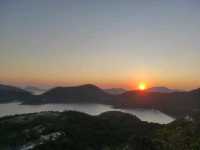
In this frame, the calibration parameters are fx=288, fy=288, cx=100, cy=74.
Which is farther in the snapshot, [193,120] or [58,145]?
[193,120]

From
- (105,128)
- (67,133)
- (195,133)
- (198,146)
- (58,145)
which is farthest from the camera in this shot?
(105,128)

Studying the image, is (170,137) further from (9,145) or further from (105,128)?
(9,145)

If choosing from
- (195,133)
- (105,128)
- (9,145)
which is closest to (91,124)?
(105,128)

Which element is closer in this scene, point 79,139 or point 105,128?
point 79,139

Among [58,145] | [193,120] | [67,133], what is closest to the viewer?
[58,145]

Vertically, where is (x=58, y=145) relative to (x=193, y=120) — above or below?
below

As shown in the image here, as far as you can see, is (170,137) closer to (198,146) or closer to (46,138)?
(198,146)

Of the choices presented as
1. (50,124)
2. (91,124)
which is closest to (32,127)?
(50,124)

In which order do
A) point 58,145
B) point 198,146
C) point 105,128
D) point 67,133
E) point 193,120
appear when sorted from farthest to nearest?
point 105,128
point 193,120
point 67,133
point 58,145
point 198,146
